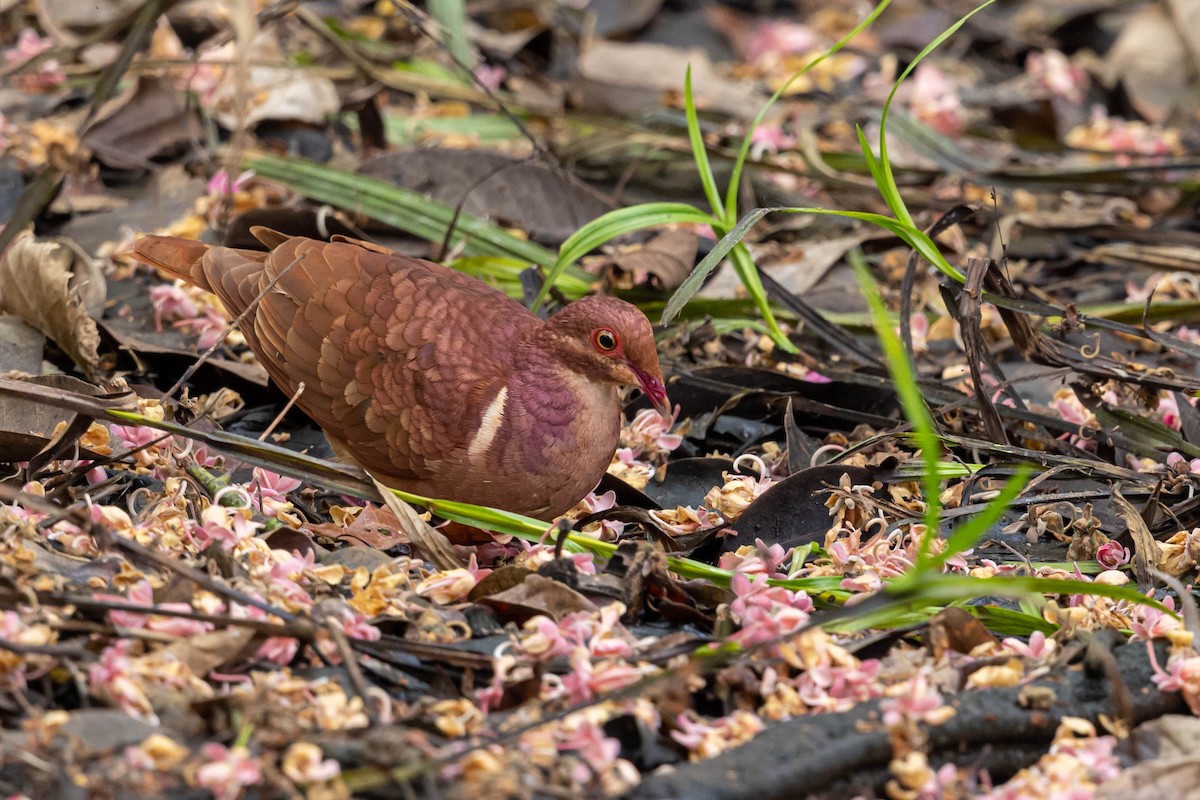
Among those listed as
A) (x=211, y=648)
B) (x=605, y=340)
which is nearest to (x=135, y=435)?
(x=211, y=648)

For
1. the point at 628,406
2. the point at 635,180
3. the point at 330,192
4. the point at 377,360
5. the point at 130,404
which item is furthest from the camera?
the point at 635,180

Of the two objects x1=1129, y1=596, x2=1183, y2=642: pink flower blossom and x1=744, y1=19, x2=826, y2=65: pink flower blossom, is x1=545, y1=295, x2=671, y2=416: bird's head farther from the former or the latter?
x1=744, y1=19, x2=826, y2=65: pink flower blossom

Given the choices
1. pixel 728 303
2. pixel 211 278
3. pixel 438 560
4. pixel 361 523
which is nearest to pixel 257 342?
pixel 211 278

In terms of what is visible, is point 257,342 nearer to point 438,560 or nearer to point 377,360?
point 377,360

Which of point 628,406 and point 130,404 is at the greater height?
point 130,404

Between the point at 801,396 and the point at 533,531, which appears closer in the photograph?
the point at 533,531

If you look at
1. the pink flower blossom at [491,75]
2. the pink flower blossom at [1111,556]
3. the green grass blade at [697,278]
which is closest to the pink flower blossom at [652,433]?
the green grass blade at [697,278]

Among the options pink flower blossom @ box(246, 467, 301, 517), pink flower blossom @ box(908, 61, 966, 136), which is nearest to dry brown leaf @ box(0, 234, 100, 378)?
pink flower blossom @ box(246, 467, 301, 517)
